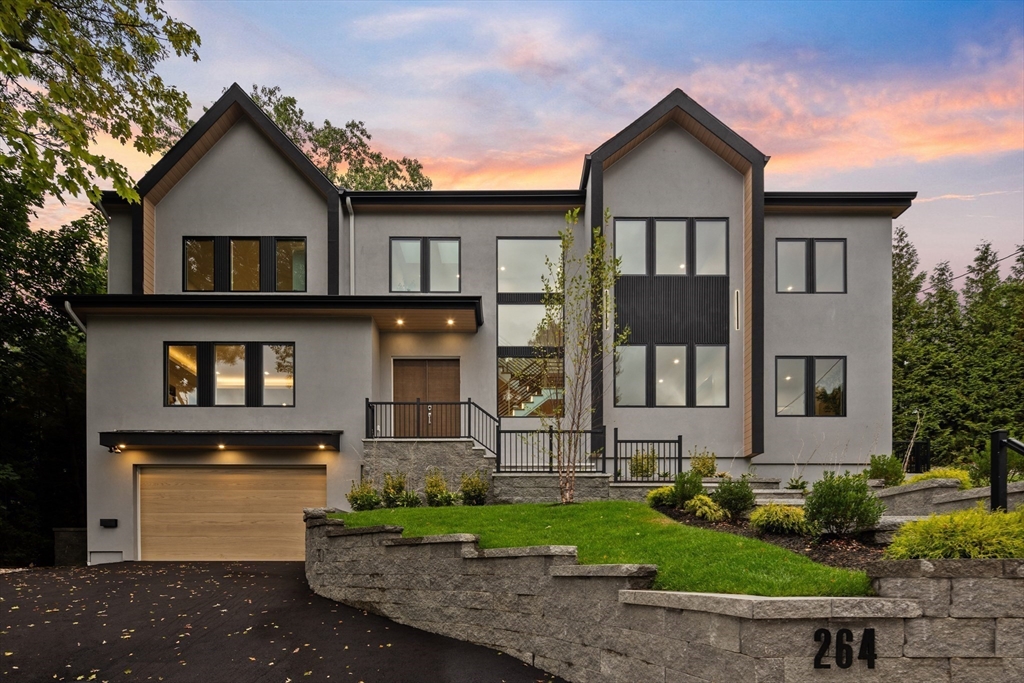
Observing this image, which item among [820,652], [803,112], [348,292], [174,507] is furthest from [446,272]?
[820,652]

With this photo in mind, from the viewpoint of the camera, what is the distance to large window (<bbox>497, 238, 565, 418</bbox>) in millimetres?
17203

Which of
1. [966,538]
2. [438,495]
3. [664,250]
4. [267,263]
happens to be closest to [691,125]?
[664,250]

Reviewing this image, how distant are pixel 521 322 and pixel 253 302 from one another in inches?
263

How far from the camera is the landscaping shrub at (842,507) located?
23.7 feet

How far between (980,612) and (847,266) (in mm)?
14071

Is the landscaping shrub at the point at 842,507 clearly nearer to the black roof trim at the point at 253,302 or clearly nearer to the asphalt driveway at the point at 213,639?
the asphalt driveway at the point at 213,639

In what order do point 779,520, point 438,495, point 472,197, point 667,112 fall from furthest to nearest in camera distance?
point 472,197, point 667,112, point 438,495, point 779,520

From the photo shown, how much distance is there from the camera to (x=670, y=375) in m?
17.0

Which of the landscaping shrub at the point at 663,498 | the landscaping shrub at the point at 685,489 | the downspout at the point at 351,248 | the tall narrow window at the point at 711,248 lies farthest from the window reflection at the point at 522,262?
the landscaping shrub at the point at 685,489

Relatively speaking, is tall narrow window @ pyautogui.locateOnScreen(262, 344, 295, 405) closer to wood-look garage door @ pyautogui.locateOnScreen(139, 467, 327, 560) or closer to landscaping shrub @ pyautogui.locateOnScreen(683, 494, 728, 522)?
wood-look garage door @ pyautogui.locateOnScreen(139, 467, 327, 560)

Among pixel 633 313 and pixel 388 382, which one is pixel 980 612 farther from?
pixel 388 382

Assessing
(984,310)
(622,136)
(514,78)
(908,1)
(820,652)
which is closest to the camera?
(820,652)

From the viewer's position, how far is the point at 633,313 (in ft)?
56.0

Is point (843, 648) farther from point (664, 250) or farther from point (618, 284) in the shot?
point (664, 250)
